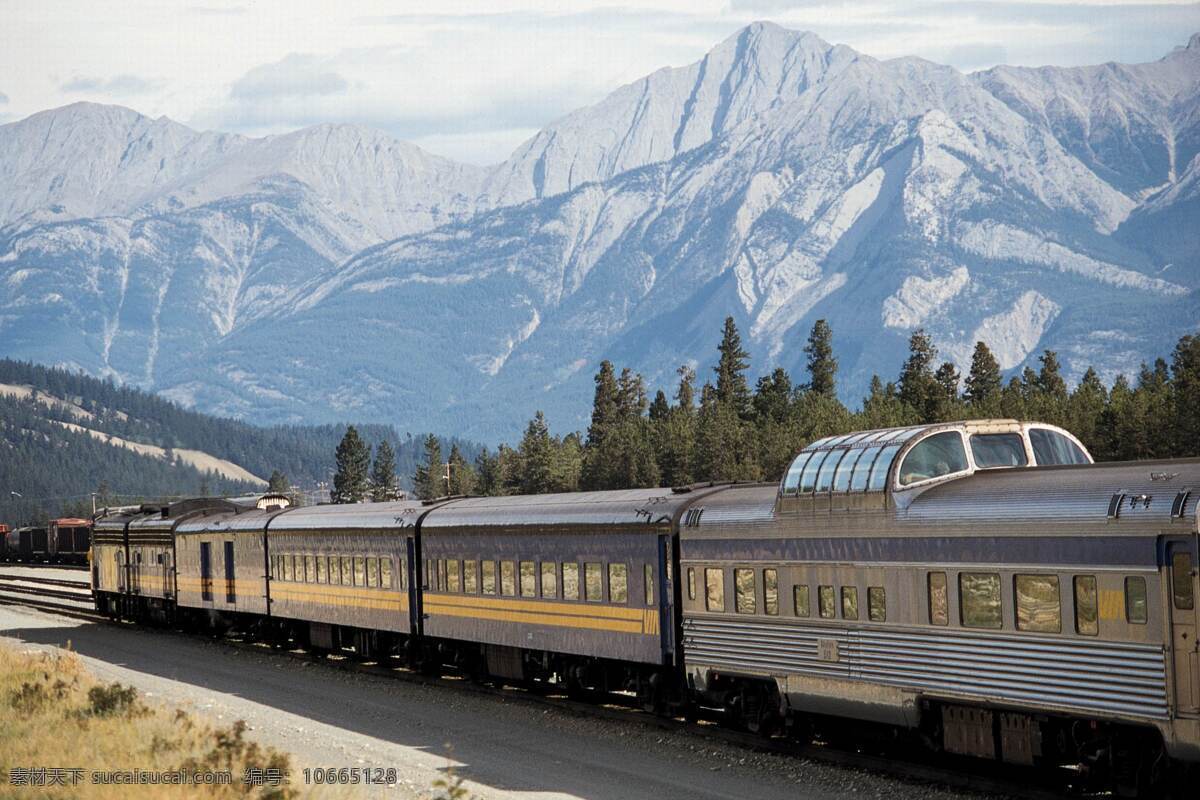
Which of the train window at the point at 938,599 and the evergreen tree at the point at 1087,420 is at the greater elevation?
the evergreen tree at the point at 1087,420

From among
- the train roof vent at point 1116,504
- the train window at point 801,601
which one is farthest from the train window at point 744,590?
the train roof vent at point 1116,504

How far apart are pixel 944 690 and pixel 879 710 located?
1.37 m

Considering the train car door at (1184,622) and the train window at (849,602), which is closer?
the train car door at (1184,622)

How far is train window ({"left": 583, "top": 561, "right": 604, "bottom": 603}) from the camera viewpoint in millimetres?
28969

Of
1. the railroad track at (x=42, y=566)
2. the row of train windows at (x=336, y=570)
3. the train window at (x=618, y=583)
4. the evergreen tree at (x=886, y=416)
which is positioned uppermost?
the evergreen tree at (x=886, y=416)

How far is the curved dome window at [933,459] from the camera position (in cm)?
2184

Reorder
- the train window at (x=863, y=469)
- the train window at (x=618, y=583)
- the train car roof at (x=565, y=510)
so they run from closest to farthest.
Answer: the train window at (x=863, y=469)
the train car roof at (x=565, y=510)
the train window at (x=618, y=583)

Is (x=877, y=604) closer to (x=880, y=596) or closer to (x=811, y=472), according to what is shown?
(x=880, y=596)

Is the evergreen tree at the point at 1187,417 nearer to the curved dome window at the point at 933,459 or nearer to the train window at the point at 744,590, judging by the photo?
the train window at the point at 744,590

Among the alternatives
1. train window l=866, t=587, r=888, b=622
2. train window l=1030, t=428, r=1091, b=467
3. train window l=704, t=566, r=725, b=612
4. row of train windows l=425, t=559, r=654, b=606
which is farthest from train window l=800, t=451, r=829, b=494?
row of train windows l=425, t=559, r=654, b=606

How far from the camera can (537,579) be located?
103ft

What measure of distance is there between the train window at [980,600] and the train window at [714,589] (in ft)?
18.3

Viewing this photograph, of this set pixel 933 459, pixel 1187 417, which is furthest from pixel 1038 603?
pixel 1187 417

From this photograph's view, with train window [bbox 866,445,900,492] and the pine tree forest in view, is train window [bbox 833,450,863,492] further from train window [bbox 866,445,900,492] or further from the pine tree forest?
the pine tree forest
